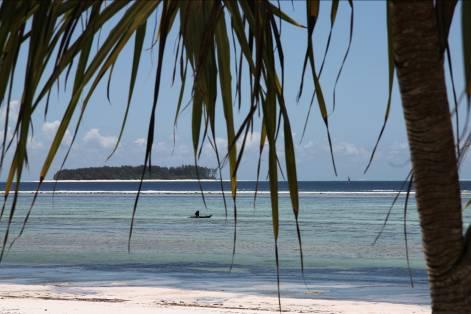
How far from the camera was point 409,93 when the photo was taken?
1572 millimetres

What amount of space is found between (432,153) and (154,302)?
28.6 feet

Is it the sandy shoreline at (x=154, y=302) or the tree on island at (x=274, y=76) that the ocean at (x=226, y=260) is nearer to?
the sandy shoreline at (x=154, y=302)

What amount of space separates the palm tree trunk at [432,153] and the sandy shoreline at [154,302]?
7308 millimetres

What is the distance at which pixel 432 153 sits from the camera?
1.56 metres

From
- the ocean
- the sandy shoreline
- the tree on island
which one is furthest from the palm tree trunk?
the sandy shoreline

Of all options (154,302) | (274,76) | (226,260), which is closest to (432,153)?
(274,76)

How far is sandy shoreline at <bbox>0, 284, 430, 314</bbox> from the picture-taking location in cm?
888

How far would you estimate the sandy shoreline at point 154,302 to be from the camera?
349 inches

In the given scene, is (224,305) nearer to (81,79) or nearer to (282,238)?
(81,79)

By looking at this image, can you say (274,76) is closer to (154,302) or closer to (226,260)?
(154,302)

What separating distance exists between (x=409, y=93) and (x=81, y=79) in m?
0.66

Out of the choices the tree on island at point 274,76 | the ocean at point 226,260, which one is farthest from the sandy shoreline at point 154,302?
the tree on island at point 274,76

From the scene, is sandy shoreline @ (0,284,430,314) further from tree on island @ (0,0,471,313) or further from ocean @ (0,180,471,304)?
tree on island @ (0,0,471,313)

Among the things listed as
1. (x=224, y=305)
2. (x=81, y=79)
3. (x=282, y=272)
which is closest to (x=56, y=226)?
(x=282, y=272)
